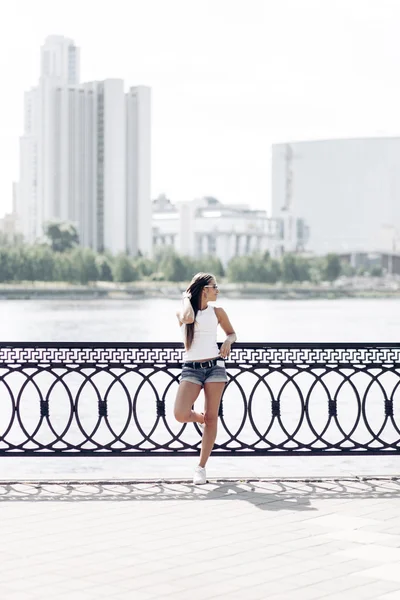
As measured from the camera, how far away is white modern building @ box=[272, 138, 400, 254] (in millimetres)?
180500

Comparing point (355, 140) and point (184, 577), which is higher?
point (355, 140)

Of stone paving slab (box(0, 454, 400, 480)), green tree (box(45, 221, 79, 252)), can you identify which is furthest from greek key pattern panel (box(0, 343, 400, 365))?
green tree (box(45, 221, 79, 252))

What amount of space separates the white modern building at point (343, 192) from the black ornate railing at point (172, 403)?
15596cm

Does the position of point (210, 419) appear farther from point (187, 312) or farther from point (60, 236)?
point (60, 236)

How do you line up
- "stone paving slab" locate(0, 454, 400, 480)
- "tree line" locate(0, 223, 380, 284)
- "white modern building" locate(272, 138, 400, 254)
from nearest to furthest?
"stone paving slab" locate(0, 454, 400, 480) < "tree line" locate(0, 223, 380, 284) < "white modern building" locate(272, 138, 400, 254)

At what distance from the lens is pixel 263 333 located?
48812 millimetres

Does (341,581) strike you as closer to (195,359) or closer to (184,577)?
(184,577)

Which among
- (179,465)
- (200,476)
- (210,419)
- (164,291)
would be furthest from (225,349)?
(164,291)

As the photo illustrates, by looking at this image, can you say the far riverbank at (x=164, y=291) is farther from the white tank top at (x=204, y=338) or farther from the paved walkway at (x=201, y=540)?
the paved walkway at (x=201, y=540)

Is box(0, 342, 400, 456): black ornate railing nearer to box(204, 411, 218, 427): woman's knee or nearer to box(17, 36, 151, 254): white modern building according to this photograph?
box(204, 411, 218, 427): woman's knee

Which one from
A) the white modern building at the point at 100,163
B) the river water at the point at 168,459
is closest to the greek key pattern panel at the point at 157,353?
the river water at the point at 168,459

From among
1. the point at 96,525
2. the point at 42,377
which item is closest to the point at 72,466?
the point at 96,525

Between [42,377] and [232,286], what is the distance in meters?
116

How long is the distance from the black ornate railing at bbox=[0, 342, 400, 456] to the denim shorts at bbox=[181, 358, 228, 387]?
22 centimetres
